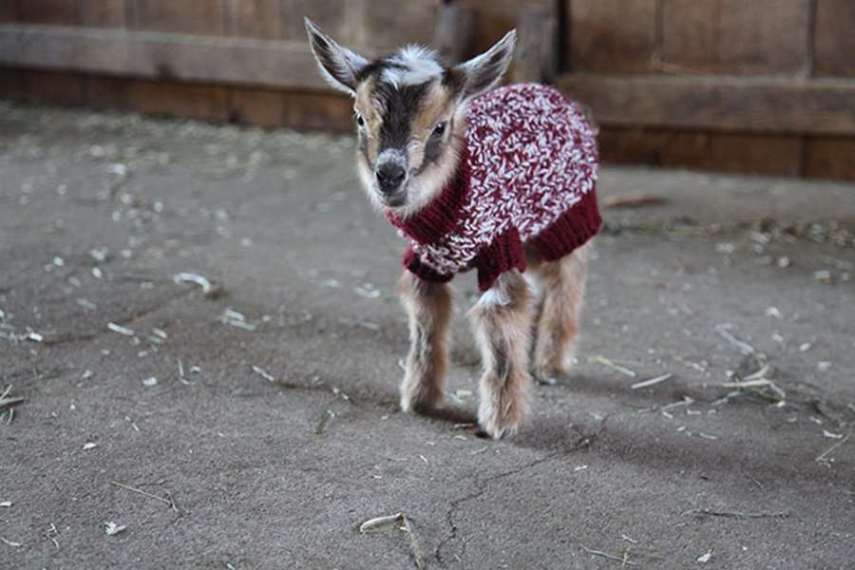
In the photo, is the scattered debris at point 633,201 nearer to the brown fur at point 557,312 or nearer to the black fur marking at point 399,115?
the brown fur at point 557,312

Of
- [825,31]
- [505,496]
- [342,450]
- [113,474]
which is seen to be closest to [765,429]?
[505,496]

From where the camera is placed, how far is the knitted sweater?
3.24m

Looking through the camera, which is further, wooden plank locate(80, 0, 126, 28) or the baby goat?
wooden plank locate(80, 0, 126, 28)

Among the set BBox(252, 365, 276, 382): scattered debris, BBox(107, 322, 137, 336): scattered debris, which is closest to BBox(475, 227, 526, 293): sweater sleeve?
BBox(252, 365, 276, 382): scattered debris

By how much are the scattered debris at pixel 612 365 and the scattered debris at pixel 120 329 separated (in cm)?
162

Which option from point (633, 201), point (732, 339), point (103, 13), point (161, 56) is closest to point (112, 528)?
point (732, 339)

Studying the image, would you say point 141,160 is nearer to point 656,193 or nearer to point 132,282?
point 132,282

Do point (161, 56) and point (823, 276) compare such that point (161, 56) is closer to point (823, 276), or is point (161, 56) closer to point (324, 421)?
point (823, 276)

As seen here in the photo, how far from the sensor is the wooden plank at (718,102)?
6059 millimetres

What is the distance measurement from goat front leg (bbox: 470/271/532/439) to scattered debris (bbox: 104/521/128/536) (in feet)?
3.58

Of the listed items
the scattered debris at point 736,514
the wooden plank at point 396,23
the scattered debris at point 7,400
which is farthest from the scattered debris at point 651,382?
the wooden plank at point 396,23

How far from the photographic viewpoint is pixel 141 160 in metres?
6.68

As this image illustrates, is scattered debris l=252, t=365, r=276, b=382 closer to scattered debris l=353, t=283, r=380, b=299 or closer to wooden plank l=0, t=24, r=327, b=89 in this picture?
scattered debris l=353, t=283, r=380, b=299

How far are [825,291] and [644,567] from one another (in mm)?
2348
